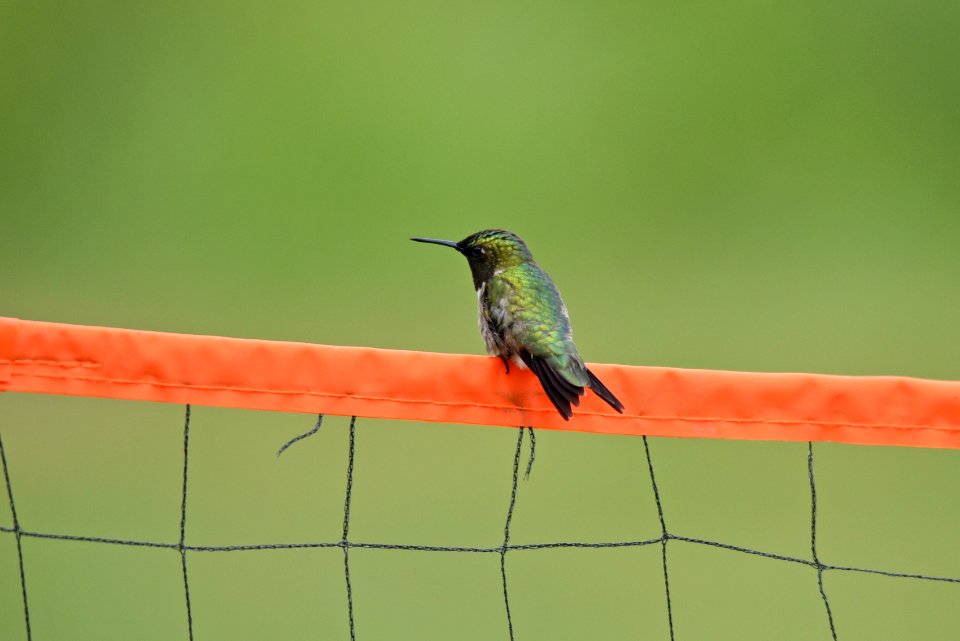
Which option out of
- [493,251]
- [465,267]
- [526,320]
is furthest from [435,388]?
[465,267]

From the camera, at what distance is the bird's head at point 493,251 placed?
A: 7.42 feet

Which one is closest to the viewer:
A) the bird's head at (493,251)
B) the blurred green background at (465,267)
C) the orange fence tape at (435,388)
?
the orange fence tape at (435,388)

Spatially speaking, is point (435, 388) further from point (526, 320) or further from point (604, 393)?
point (526, 320)

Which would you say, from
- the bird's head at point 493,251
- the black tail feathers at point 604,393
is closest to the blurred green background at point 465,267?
the bird's head at point 493,251

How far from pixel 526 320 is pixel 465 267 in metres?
7.10

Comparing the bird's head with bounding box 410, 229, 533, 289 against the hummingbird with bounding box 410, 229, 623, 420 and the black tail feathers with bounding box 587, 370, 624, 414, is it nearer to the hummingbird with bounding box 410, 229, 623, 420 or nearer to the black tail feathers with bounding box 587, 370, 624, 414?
the hummingbird with bounding box 410, 229, 623, 420

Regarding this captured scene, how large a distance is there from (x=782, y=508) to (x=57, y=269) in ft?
19.5

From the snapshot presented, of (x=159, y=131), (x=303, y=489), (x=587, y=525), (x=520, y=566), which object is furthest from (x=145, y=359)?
(x=159, y=131)

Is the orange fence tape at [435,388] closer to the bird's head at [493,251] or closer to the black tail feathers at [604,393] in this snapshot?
the black tail feathers at [604,393]

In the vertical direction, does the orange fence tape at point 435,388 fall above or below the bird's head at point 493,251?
below

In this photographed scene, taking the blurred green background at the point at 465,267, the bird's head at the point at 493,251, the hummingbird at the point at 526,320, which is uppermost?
the blurred green background at the point at 465,267

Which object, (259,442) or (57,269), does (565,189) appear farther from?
(57,269)

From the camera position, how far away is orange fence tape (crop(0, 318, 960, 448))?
1.50 m

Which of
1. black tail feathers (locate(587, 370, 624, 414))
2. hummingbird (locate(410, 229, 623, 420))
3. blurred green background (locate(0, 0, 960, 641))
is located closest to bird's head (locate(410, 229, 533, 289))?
hummingbird (locate(410, 229, 623, 420))
